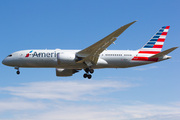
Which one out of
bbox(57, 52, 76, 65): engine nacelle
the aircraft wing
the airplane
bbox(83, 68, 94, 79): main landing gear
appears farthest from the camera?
bbox(83, 68, 94, 79): main landing gear

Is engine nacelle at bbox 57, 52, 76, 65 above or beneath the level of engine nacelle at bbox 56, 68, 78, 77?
above

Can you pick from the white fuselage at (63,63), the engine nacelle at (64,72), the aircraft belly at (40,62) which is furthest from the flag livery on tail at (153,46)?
the aircraft belly at (40,62)

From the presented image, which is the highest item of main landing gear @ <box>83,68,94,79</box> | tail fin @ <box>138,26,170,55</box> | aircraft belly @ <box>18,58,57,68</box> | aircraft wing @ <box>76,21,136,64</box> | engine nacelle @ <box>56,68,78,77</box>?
tail fin @ <box>138,26,170,55</box>

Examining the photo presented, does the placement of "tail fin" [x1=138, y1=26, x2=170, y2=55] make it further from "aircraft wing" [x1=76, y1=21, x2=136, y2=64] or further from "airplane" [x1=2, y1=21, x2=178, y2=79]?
"aircraft wing" [x1=76, y1=21, x2=136, y2=64]

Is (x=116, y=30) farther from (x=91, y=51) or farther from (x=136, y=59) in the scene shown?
(x=136, y=59)

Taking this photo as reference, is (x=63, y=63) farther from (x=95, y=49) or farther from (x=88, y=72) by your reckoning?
(x=88, y=72)

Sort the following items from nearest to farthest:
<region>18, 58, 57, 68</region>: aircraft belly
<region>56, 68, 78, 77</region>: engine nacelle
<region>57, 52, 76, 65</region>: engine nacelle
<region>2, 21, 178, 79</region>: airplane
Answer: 1. <region>57, 52, 76, 65</region>: engine nacelle
2. <region>2, 21, 178, 79</region>: airplane
3. <region>18, 58, 57, 68</region>: aircraft belly
4. <region>56, 68, 78, 77</region>: engine nacelle

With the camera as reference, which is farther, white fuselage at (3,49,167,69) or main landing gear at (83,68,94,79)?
main landing gear at (83,68,94,79)

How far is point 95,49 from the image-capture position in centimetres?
3662

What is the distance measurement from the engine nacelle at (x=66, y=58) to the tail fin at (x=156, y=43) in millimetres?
10275

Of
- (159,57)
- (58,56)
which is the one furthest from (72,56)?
(159,57)

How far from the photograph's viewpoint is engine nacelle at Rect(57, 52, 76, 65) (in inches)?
1437

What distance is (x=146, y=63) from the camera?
131 ft

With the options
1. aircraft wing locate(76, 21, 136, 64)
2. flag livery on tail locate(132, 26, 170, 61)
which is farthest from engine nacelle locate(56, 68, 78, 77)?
flag livery on tail locate(132, 26, 170, 61)
